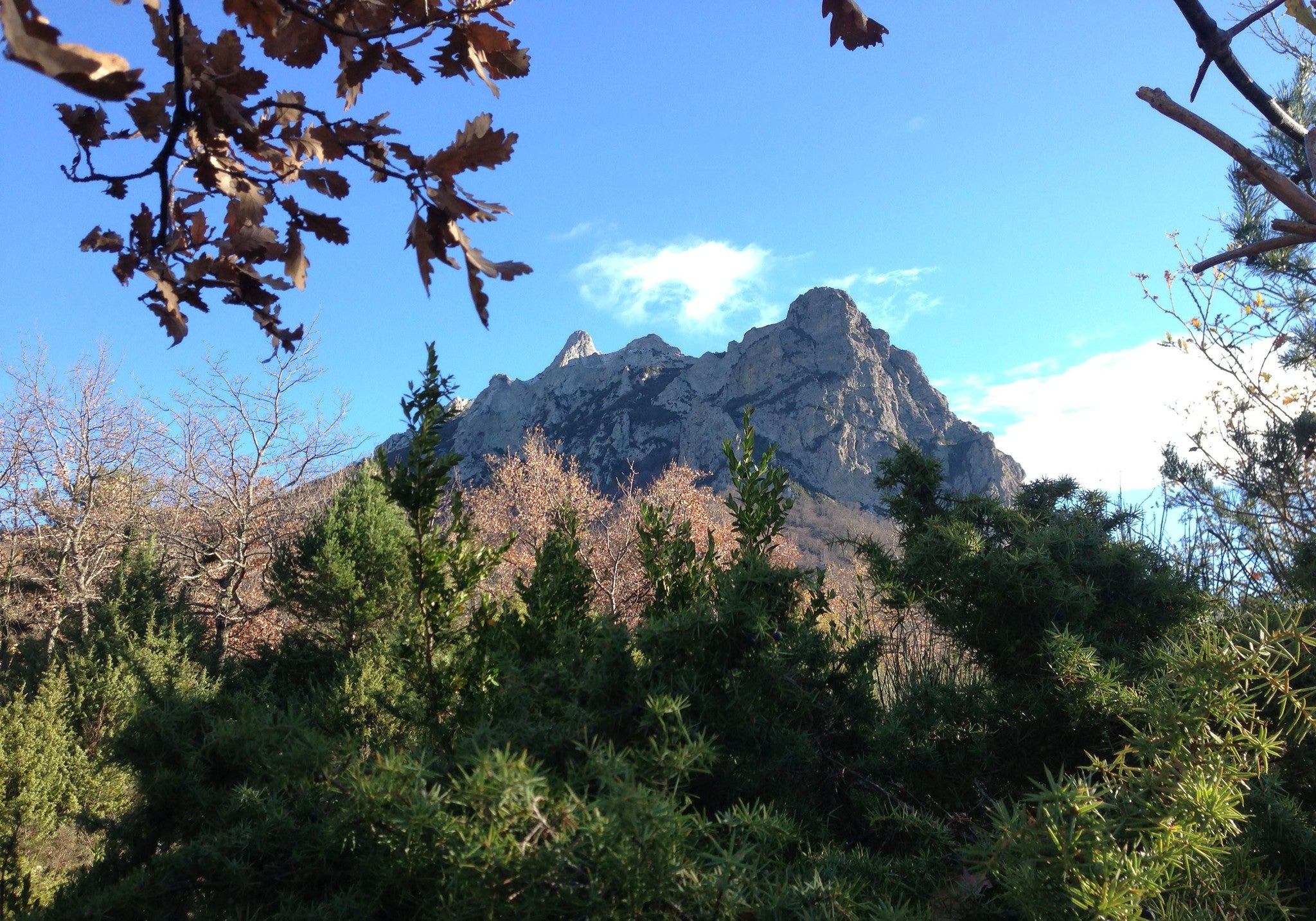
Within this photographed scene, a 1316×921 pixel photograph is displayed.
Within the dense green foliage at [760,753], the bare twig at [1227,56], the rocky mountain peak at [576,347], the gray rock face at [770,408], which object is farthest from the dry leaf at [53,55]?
the rocky mountain peak at [576,347]

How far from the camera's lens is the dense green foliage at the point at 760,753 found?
1.25 m

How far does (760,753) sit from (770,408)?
113 m

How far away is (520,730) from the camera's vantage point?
6.38 feet

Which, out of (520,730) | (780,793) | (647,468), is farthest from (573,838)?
(647,468)

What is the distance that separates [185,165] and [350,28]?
43 cm

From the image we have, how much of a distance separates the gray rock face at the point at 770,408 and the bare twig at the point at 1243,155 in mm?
91871

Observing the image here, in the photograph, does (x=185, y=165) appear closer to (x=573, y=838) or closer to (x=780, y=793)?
(x=573, y=838)

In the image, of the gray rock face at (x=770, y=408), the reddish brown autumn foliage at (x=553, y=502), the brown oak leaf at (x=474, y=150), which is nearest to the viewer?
the brown oak leaf at (x=474, y=150)

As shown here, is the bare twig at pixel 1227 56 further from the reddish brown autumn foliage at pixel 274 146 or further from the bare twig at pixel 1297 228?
the reddish brown autumn foliage at pixel 274 146

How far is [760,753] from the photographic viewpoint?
2135 millimetres

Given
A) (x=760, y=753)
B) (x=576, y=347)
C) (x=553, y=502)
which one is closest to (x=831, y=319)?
(x=576, y=347)

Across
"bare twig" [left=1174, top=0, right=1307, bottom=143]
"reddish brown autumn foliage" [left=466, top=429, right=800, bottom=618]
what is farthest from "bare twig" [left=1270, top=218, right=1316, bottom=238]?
"reddish brown autumn foliage" [left=466, top=429, right=800, bottom=618]

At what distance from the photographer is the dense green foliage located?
1245 millimetres

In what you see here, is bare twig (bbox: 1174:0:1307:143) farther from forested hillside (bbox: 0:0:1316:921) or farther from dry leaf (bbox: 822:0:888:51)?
dry leaf (bbox: 822:0:888:51)
